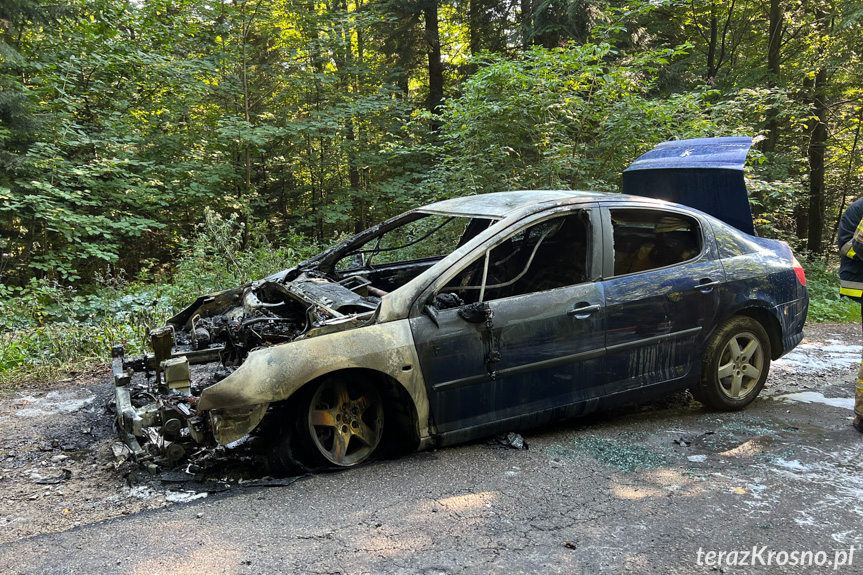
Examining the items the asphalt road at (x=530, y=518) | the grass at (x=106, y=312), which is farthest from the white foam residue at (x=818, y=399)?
the grass at (x=106, y=312)

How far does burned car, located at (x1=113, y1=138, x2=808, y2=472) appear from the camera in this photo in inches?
131

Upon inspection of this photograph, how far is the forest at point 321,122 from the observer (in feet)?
26.6

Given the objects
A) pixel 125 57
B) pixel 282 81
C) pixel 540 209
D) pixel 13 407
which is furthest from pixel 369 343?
pixel 282 81

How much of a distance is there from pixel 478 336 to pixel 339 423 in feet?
3.25

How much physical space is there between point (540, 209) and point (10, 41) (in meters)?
10.7

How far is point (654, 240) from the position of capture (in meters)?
4.62

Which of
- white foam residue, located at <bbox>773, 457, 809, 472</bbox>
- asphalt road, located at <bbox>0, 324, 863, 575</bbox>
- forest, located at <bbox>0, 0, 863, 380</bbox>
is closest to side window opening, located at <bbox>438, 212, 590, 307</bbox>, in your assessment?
asphalt road, located at <bbox>0, 324, 863, 575</bbox>

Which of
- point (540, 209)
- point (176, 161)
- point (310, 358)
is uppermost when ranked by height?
point (176, 161)

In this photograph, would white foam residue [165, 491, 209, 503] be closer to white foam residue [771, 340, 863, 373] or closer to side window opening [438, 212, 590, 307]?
side window opening [438, 212, 590, 307]

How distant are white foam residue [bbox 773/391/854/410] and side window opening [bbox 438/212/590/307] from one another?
7.71 ft

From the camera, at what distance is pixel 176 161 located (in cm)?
1210

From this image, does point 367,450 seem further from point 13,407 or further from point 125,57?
point 125,57

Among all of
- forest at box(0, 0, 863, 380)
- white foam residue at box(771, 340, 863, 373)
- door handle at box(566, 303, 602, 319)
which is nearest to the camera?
door handle at box(566, 303, 602, 319)

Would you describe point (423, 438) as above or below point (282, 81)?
below
